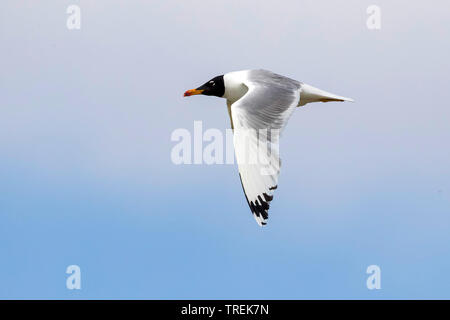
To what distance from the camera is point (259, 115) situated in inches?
255

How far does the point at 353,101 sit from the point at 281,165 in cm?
196

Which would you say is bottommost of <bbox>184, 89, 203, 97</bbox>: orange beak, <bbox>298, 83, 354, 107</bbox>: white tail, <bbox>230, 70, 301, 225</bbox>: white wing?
<bbox>230, 70, 301, 225</bbox>: white wing

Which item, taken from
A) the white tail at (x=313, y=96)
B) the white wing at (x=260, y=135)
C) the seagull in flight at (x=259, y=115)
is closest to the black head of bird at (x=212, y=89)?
the seagull in flight at (x=259, y=115)

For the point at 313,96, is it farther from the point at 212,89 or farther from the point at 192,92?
the point at 192,92

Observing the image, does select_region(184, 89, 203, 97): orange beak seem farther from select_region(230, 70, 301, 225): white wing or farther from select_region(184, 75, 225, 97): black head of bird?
select_region(230, 70, 301, 225): white wing

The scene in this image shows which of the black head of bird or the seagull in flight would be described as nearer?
the seagull in flight

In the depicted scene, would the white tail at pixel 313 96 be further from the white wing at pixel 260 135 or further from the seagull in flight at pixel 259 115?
the white wing at pixel 260 135

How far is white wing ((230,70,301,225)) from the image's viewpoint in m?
5.97

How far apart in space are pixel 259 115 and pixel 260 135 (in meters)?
0.27

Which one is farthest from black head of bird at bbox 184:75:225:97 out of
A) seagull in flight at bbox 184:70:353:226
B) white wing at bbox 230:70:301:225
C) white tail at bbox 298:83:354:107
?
white tail at bbox 298:83:354:107

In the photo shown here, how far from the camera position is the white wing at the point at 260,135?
235 inches

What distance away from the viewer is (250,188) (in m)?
5.97

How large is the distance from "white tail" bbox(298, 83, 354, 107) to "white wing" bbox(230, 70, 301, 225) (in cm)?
27

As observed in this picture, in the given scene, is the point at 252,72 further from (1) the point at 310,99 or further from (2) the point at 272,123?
(2) the point at 272,123
